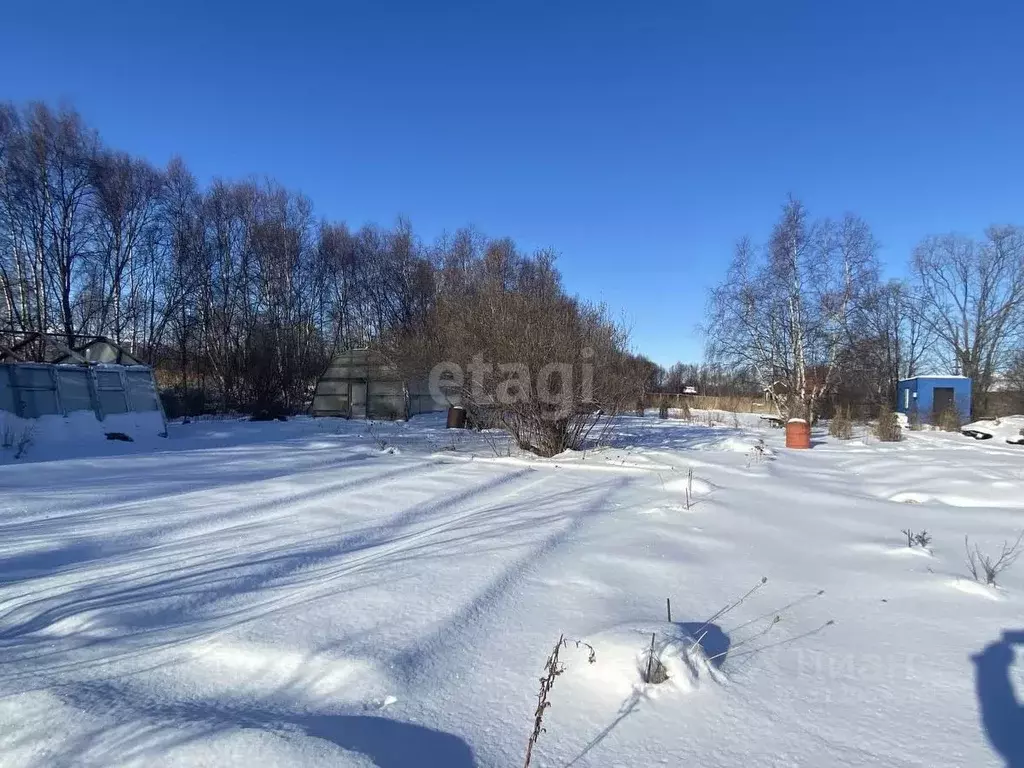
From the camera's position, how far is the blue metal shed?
65.7ft

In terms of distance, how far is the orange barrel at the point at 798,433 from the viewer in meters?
12.8

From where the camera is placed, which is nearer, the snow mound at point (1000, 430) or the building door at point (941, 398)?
the snow mound at point (1000, 430)

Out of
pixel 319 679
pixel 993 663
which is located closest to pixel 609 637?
pixel 319 679

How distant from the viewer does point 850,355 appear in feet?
65.5

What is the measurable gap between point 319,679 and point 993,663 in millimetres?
3242

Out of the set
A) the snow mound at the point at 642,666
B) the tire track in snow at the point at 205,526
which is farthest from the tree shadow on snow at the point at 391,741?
the tire track in snow at the point at 205,526

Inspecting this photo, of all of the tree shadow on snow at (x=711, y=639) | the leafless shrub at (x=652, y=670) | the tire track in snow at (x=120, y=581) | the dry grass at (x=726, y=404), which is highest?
the dry grass at (x=726, y=404)

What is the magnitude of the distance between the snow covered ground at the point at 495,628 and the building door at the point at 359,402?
52.6 ft

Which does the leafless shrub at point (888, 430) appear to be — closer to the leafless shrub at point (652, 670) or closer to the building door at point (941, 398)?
the building door at point (941, 398)

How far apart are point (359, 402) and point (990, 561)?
2117 centimetres

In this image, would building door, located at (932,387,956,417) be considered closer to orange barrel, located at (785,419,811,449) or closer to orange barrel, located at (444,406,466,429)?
orange barrel, located at (785,419,811,449)

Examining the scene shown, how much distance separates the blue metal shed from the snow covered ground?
16017 millimetres

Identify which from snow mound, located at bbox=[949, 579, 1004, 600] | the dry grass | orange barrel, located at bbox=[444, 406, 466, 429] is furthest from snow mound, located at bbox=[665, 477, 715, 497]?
the dry grass

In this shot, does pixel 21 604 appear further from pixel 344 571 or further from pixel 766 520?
pixel 766 520
